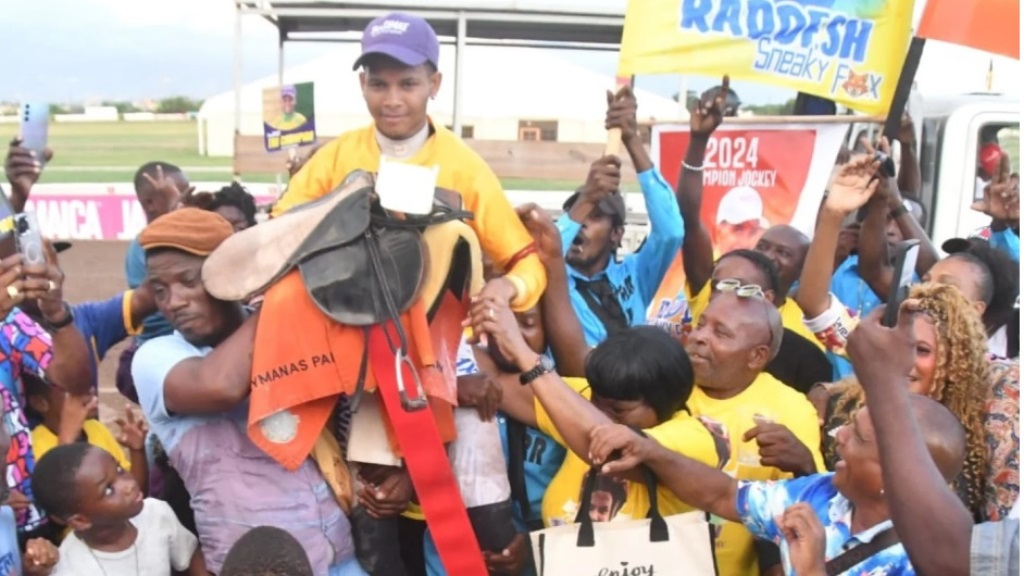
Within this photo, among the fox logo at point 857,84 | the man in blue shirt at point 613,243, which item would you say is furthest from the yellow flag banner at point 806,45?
the man in blue shirt at point 613,243

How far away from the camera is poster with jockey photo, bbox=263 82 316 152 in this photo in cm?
685

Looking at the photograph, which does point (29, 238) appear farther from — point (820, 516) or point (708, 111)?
point (708, 111)

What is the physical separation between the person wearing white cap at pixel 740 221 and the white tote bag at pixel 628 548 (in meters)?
2.98

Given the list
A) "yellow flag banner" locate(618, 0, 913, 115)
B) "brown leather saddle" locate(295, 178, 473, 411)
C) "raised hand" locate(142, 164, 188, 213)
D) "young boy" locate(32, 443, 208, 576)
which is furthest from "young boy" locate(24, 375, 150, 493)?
"yellow flag banner" locate(618, 0, 913, 115)

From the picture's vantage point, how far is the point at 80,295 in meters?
10.3

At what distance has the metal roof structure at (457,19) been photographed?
24.4 feet

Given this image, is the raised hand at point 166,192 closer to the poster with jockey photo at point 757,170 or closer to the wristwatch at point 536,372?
the poster with jockey photo at point 757,170

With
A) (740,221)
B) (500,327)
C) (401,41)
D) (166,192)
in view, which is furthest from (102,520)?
(740,221)

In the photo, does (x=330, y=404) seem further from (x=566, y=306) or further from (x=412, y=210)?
(x=566, y=306)

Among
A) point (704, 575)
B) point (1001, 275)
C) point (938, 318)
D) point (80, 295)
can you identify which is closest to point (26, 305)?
point (704, 575)

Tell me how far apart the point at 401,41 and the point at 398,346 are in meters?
0.86

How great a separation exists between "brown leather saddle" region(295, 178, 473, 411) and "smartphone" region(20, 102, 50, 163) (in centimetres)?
175

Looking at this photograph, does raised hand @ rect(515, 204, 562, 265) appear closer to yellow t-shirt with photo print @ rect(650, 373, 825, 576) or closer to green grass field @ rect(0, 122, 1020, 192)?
yellow t-shirt with photo print @ rect(650, 373, 825, 576)

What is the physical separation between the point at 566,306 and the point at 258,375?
41.9 inches
